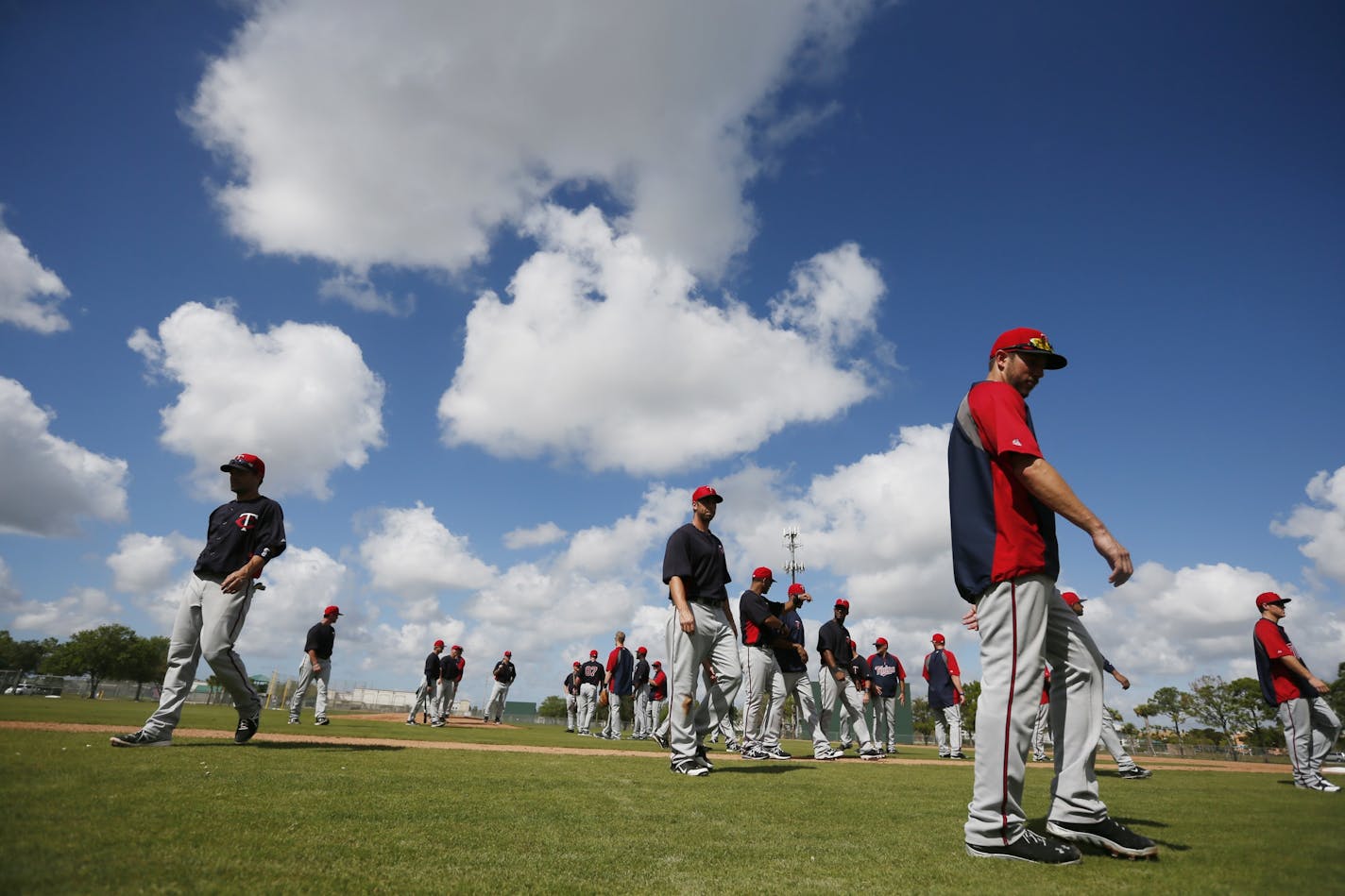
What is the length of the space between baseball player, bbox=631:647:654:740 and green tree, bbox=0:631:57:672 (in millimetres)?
88823

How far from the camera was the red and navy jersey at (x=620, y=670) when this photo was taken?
766 inches

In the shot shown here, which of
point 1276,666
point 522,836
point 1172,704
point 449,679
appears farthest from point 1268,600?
point 1172,704

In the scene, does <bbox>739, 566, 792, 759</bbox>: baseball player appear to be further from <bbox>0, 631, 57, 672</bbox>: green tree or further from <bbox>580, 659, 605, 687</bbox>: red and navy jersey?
<bbox>0, 631, 57, 672</bbox>: green tree

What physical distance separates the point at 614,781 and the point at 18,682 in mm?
59354

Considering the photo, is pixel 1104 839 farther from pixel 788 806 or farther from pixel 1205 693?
pixel 1205 693

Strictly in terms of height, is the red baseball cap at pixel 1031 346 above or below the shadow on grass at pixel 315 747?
above

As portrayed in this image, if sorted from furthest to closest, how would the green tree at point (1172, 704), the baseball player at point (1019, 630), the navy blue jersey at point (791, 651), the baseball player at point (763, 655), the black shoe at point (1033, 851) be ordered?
the green tree at point (1172, 704)
the navy blue jersey at point (791, 651)
the baseball player at point (763, 655)
the baseball player at point (1019, 630)
the black shoe at point (1033, 851)

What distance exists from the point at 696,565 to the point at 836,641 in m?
5.91

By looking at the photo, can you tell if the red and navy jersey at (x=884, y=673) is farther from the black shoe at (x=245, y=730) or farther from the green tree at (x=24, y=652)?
the green tree at (x=24, y=652)

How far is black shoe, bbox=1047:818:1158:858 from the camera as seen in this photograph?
9.60ft

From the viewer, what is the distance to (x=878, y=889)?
2.35m

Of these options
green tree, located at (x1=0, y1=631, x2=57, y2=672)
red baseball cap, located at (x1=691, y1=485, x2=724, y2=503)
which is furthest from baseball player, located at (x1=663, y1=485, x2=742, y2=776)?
green tree, located at (x1=0, y1=631, x2=57, y2=672)

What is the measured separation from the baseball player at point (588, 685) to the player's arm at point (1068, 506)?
63.1 ft

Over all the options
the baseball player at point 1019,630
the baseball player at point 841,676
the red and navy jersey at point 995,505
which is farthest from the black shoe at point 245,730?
the baseball player at point 841,676
